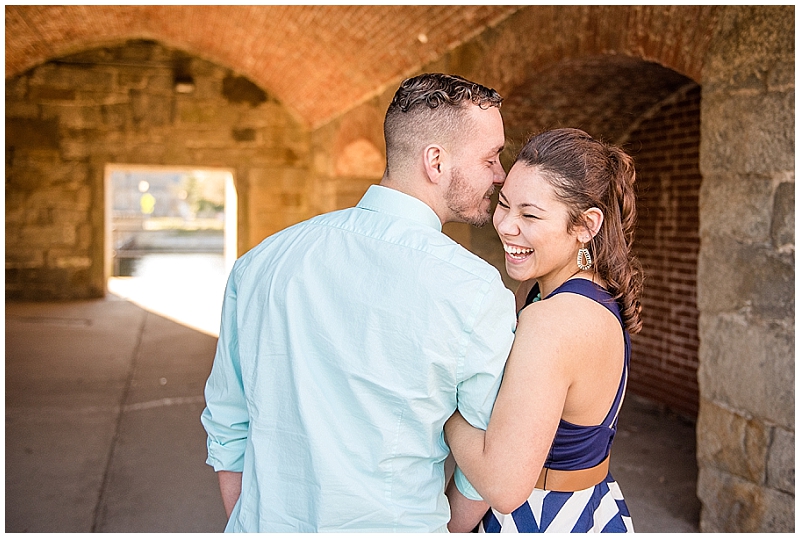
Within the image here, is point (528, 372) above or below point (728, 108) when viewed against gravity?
below

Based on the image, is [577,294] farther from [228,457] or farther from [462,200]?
[228,457]

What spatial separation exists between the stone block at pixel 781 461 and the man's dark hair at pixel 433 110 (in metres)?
2.00

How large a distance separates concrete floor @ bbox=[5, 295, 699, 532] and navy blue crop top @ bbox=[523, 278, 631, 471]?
216 cm

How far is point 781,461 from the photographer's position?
265cm

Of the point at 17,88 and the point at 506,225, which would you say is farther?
the point at 17,88

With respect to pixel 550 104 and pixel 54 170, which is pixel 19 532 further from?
pixel 54 170

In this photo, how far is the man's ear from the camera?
4.37ft

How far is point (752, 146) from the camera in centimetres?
267

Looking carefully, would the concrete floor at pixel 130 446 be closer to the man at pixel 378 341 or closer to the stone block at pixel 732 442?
the stone block at pixel 732 442

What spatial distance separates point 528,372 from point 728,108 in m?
2.03

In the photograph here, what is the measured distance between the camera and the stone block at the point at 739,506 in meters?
2.65

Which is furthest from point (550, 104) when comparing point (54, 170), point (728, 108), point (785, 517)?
point (54, 170)

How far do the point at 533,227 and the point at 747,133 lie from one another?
5.30 feet

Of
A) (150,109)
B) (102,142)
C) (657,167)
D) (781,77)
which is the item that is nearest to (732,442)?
(781,77)
